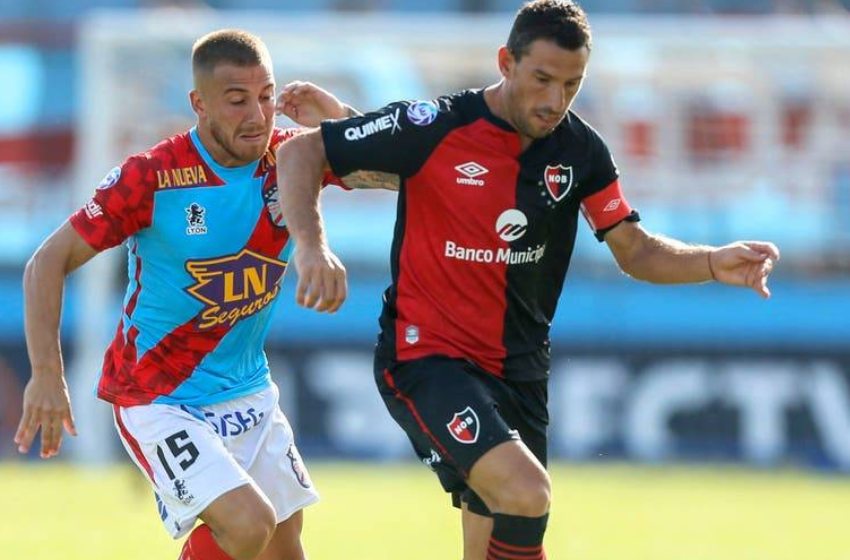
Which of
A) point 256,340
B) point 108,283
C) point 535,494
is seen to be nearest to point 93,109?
point 108,283

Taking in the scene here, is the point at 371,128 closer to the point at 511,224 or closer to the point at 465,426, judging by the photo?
the point at 511,224

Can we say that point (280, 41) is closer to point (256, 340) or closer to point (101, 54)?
point (101, 54)

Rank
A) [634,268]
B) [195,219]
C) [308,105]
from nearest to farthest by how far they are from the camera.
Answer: [195,219] < [634,268] < [308,105]

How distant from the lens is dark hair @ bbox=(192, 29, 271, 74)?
23.2ft

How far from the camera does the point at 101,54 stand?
63.7 ft

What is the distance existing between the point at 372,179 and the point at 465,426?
1.14 m

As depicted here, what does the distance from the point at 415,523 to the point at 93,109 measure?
796cm

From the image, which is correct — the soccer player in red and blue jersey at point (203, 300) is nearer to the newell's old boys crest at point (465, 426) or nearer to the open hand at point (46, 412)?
the open hand at point (46, 412)

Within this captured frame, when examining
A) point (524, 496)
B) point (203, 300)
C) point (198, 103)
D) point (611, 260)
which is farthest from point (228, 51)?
point (611, 260)

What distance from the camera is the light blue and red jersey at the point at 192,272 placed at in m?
7.15

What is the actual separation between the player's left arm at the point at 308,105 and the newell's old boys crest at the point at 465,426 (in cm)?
161

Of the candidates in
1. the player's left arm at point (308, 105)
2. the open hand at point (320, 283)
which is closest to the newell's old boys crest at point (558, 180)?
the player's left arm at point (308, 105)

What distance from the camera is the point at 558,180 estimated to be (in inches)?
274

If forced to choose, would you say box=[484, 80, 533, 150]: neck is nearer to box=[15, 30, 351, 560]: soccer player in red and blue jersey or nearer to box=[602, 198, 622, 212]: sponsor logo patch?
box=[602, 198, 622, 212]: sponsor logo patch
